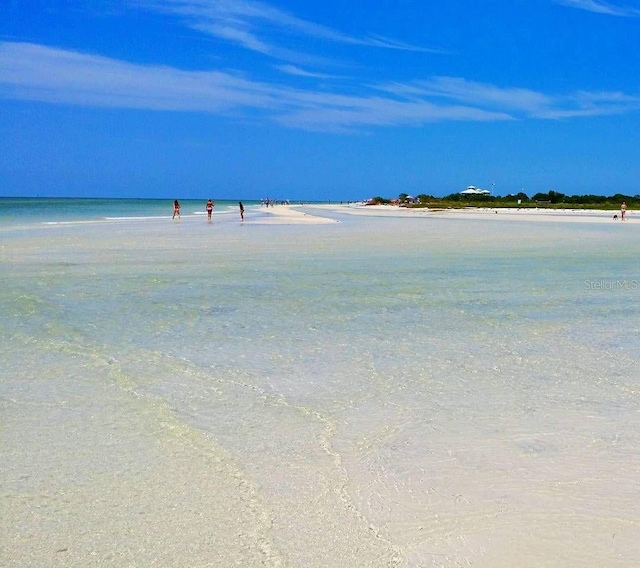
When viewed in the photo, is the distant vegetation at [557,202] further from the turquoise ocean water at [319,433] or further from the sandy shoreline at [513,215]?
Result: the turquoise ocean water at [319,433]

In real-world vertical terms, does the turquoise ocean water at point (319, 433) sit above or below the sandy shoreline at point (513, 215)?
below

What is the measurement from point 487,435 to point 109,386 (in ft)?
10.0

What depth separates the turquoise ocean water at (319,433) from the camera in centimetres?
310

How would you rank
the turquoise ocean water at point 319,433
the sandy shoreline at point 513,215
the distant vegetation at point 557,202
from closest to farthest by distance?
the turquoise ocean water at point 319,433
the sandy shoreline at point 513,215
the distant vegetation at point 557,202

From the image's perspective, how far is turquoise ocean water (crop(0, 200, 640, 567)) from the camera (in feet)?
10.2

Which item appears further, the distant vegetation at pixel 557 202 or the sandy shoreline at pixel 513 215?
the distant vegetation at pixel 557 202

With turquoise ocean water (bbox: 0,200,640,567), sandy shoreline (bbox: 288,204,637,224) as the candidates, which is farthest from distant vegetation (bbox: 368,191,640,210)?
turquoise ocean water (bbox: 0,200,640,567)

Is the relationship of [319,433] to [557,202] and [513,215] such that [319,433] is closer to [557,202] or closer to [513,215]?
[513,215]

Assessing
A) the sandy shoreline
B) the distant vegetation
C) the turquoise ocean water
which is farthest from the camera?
the distant vegetation

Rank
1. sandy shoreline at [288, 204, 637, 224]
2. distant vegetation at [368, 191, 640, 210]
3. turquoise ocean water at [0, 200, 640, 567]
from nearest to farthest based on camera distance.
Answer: turquoise ocean water at [0, 200, 640, 567]
sandy shoreline at [288, 204, 637, 224]
distant vegetation at [368, 191, 640, 210]

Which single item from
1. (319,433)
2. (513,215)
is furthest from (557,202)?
(319,433)

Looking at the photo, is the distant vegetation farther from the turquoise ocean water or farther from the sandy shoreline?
the turquoise ocean water

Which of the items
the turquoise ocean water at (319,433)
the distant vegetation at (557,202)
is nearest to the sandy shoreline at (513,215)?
the distant vegetation at (557,202)

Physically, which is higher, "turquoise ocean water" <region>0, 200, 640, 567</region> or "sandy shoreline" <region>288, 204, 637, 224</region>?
"sandy shoreline" <region>288, 204, 637, 224</region>
